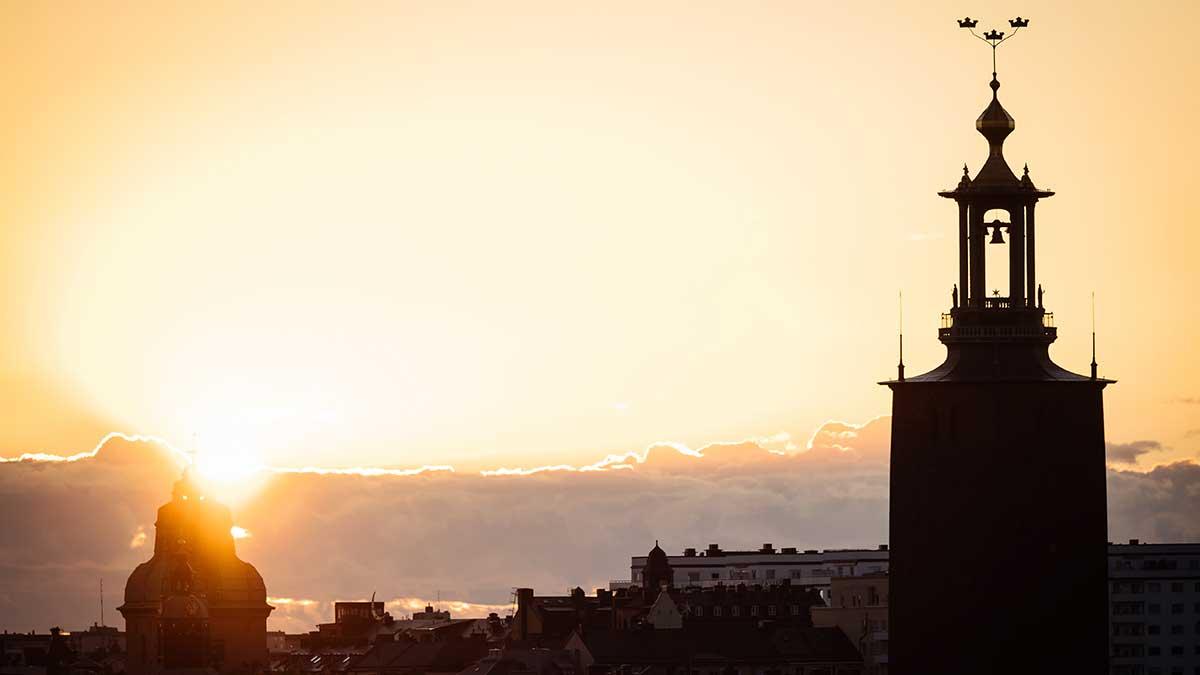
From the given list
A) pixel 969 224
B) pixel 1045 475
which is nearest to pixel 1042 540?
pixel 1045 475

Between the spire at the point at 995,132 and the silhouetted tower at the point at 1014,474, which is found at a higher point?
the spire at the point at 995,132

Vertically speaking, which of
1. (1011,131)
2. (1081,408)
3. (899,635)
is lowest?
(899,635)

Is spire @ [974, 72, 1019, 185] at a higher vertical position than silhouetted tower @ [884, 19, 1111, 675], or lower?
higher

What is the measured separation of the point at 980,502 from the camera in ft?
382

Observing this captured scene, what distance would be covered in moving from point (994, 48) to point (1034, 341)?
9.76 m

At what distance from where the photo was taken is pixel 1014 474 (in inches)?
4567

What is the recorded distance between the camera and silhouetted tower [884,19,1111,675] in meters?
115

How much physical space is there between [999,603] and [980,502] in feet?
10.9

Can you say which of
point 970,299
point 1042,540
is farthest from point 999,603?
point 970,299

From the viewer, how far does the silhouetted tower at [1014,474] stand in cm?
11544

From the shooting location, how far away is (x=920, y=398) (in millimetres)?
117312

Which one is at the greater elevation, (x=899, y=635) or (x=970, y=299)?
(x=970, y=299)

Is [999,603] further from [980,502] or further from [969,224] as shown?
[969,224]

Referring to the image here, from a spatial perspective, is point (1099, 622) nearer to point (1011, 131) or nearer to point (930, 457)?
point (930, 457)
